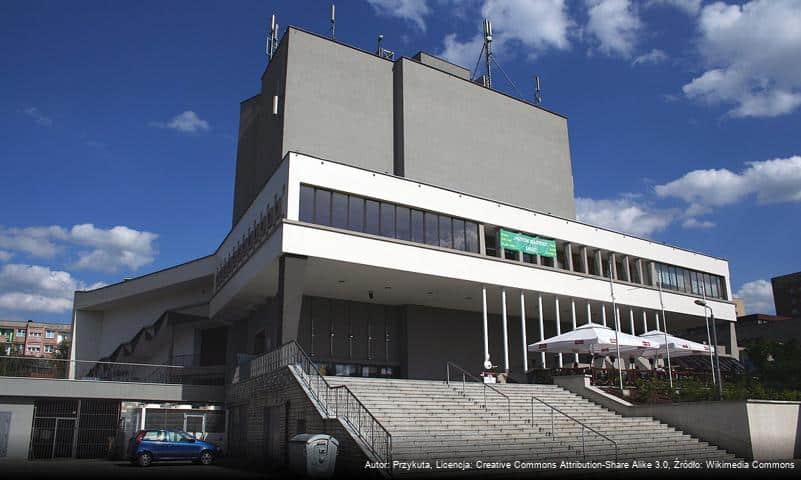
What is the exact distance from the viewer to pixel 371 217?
1077 inches

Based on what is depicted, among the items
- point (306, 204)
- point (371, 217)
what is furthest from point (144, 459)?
point (371, 217)

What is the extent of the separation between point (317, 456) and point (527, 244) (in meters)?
19.6

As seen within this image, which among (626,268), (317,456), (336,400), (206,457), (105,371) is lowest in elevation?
(206,457)

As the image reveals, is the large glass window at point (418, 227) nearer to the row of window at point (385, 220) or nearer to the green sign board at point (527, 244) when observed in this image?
the row of window at point (385, 220)

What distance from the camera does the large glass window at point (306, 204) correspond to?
2550cm

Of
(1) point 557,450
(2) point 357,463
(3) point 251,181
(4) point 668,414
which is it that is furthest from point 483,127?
(2) point 357,463

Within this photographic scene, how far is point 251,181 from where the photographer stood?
41.2 metres

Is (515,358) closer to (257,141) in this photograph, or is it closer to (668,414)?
(668,414)

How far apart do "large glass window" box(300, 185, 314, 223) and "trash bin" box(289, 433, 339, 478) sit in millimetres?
11003

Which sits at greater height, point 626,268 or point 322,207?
point 322,207

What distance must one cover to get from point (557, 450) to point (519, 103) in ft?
88.5

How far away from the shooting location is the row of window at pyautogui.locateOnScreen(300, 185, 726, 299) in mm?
26192

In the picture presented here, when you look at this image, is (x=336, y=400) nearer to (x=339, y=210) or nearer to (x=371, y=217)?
(x=339, y=210)

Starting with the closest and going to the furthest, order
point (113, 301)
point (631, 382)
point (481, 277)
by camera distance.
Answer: point (631, 382) < point (481, 277) < point (113, 301)
